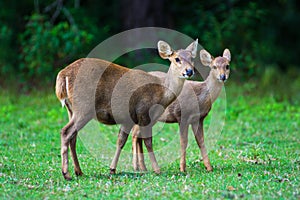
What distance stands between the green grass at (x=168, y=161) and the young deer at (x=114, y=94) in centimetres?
66

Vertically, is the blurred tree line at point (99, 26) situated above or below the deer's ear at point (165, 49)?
above

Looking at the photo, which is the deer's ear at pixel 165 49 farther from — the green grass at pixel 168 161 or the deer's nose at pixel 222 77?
the green grass at pixel 168 161

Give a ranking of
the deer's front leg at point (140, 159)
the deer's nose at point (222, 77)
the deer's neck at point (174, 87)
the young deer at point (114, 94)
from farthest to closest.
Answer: the deer's front leg at point (140, 159)
the deer's nose at point (222, 77)
the deer's neck at point (174, 87)
the young deer at point (114, 94)

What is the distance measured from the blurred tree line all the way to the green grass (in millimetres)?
1796

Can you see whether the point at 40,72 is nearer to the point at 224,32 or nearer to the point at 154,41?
the point at 154,41

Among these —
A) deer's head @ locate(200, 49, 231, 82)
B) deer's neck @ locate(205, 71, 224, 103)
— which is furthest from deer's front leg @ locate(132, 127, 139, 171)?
deer's head @ locate(200, 49, 231, 82)

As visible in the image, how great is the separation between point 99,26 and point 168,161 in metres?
11.5

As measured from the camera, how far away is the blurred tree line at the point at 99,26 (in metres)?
18.8

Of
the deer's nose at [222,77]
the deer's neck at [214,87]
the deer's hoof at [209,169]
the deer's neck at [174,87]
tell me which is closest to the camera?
the deer's neck at [174,87]

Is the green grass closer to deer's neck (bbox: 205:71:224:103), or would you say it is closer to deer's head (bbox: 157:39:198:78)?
deer's neck (bbox: 205:71:224:103)

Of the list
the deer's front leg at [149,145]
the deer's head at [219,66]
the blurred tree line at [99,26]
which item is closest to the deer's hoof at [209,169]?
the deer's front leg at [149,145]

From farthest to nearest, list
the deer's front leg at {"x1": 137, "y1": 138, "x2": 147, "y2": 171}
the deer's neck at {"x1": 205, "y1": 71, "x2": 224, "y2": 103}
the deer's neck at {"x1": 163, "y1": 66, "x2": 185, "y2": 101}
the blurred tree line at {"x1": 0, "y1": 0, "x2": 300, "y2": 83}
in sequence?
the blurred tree line at {"x1": 0, "y1": 0, "x2": 300, "y2": 83} < the deer's front leg at {"x1": 137, "y1": 138, "x2": 147, "y2": 171} < the deer's neck at {"x1": 205, "y1": 71, "x2": 224, "y2": 103} < the deer's neck at {"x1": 163, "y1": 66, "x2": 185, "y2": 101}

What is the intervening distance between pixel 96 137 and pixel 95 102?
3787 mm

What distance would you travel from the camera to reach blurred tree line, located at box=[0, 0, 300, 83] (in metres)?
18.8
